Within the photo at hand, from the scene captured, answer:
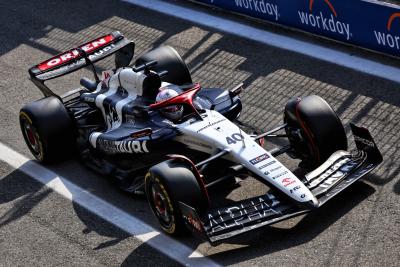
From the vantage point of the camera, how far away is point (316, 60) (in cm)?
1345

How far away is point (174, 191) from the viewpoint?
8672 mm

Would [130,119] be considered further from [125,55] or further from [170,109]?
[125,55]

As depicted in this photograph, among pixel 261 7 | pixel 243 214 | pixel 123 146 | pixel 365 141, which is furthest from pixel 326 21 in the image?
pixel 243 214

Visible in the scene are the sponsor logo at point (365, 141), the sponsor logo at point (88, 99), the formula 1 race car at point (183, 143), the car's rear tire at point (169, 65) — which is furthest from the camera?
the car's rear tire at point (169, 65)

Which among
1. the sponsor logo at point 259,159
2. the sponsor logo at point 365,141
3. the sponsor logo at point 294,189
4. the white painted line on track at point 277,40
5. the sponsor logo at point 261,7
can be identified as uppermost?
the sponsor logo at point 259,159

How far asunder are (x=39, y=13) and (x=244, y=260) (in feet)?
30.7

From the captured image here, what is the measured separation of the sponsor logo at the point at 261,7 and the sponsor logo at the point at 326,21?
55 centimetres

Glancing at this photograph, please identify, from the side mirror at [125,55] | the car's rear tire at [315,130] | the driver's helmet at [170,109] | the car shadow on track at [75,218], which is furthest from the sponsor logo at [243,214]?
the side mirror at [125,55]

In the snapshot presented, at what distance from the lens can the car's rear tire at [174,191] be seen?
28.5ft

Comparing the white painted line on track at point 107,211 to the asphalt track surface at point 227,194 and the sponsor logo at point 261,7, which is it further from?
the sponsor logo at point 261,7

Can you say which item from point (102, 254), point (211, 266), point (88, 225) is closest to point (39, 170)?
point (88, 225)

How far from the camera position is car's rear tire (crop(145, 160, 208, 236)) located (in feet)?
28.5

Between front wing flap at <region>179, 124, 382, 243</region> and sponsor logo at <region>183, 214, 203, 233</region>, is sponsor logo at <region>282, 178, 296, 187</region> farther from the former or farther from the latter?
sponsor logo at <region>183, 214, 203, 233</region>

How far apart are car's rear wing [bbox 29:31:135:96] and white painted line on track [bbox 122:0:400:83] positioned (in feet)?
10.5
